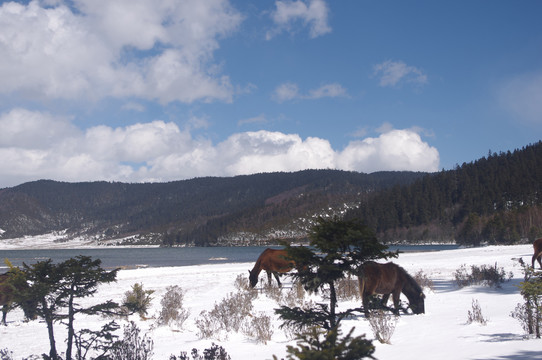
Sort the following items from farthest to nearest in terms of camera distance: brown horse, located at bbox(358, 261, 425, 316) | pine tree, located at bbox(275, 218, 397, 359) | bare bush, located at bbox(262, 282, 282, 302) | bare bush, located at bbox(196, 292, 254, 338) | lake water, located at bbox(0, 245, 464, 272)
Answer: lake water, located at bbox(0, 245, 464, 272)
bare bush, located at bbox(262, 282, 282, 302)
brown horse, located at bbox(358, 261, 425, 316)
bare bush, located at bbox(196, 292, 254, 338)
pine tree, located at bbox(275, 218, 397, 359)

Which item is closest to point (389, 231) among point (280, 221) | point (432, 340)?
point (280, 221)

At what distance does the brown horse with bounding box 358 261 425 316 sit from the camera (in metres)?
10.0

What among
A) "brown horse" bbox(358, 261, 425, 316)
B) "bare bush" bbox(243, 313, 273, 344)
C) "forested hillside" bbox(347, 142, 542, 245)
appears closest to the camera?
"bare bush" bbox(243, 313, 273, 344)

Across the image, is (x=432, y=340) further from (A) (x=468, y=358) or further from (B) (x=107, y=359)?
(B) (x=107, y=359)

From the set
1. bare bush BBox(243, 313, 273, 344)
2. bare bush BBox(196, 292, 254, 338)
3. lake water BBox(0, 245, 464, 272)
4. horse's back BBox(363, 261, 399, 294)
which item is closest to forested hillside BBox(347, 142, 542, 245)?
lake water BBox(0, 245, 464, 272)

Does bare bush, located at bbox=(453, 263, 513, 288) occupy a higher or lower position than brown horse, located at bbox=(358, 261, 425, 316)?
lower

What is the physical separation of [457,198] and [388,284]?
125969mm

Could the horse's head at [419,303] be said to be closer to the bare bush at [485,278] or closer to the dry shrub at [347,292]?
the dry shrub at [347,292]

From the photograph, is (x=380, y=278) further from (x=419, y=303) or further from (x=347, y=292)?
(x=347, y=292)

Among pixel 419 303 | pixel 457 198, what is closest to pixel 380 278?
pixel 419 303

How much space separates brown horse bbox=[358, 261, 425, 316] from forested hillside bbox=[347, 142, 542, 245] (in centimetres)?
7854

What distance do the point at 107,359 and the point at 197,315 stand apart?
18.8ft

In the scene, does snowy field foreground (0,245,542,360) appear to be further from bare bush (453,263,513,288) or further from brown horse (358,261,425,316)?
brown horse (358,261,425,316)

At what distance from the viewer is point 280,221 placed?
193 m
